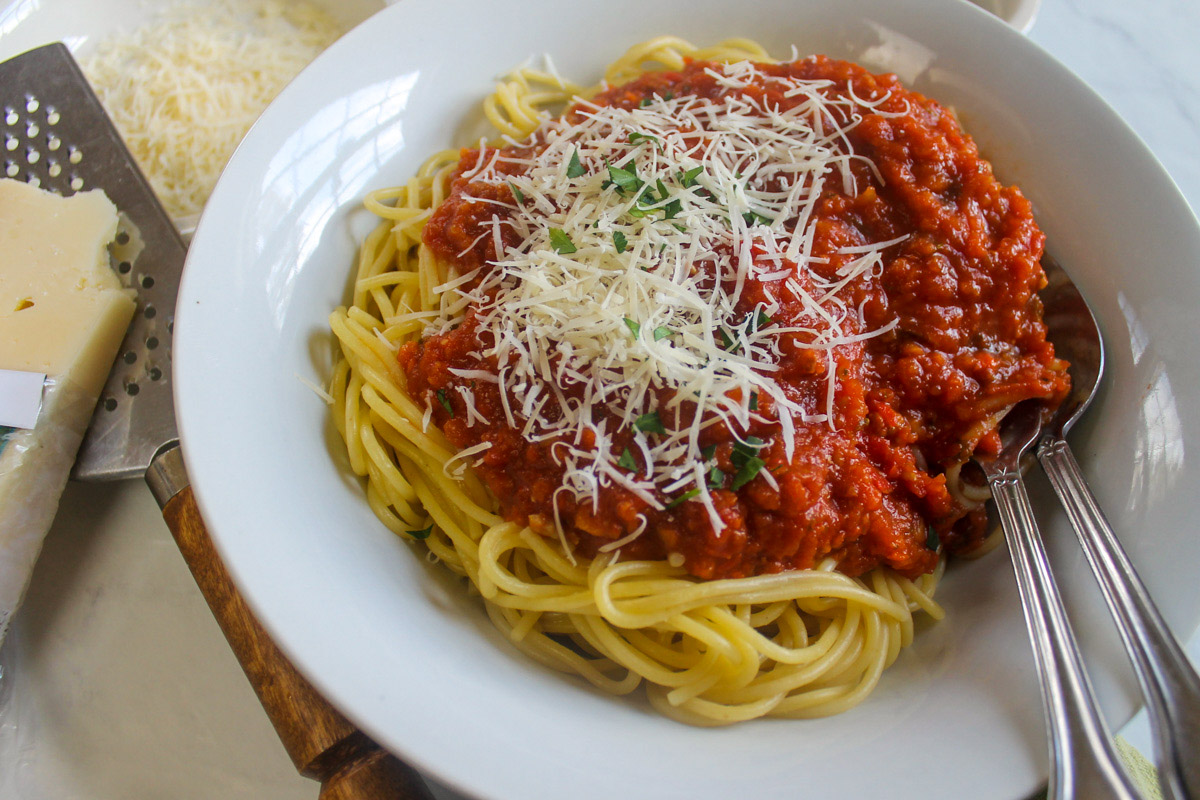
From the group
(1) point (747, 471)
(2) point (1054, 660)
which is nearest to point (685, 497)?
(1) point (747, 471)

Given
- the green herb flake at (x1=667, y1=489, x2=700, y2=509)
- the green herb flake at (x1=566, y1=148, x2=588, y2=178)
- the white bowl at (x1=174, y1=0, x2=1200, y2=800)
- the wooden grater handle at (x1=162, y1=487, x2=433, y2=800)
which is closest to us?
the white bowl at (x1=174, y1=0, x2=1200, y2=800)

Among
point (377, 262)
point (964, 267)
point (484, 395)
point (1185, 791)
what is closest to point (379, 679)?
point (484, 395)

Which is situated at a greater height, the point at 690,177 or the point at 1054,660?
the point at 690,177

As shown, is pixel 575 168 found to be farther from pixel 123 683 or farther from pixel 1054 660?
pixel 123 683

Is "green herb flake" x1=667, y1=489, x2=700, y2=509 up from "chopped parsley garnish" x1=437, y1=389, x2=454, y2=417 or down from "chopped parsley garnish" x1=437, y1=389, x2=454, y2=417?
up

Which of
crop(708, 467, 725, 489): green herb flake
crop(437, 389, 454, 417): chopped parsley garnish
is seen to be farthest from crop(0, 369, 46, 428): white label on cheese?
crop(708, 467, 725, 489): green herb flake

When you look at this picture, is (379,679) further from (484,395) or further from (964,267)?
(964,267)

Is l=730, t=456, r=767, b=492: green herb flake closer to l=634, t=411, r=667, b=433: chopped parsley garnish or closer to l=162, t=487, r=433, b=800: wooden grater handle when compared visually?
l=634, t=411, r=667, b=433: chopped parsley garnish
